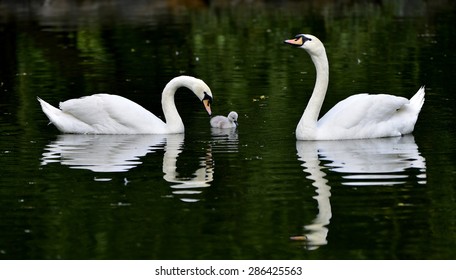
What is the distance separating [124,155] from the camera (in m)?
16.1

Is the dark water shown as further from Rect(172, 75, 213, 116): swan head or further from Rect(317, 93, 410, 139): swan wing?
Rect(172, 75, 213, 116): swan head

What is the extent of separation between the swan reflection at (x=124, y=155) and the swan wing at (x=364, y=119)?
172cm

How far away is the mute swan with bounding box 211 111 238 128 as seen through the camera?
1819 centimetres

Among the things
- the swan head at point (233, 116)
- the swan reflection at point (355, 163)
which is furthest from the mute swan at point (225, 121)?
the swan reflection at point (355, 163)

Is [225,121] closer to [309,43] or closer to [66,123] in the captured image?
[309,43]

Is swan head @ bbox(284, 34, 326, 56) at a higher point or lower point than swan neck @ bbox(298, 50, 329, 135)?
higher

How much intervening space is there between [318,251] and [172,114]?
786cm

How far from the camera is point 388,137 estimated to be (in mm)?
17344

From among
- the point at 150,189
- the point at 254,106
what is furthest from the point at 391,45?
the point at 150,189

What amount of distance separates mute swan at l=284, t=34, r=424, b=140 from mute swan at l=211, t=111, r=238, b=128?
1.47 meters

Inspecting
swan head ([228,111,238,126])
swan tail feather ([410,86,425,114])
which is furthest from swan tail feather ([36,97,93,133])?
swan tail feather ([410,86,425,114])

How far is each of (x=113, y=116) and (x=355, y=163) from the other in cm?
450

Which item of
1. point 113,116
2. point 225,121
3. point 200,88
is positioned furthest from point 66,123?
point 225,121

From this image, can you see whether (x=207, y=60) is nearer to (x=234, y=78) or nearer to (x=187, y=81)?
(x=234, y=78)
